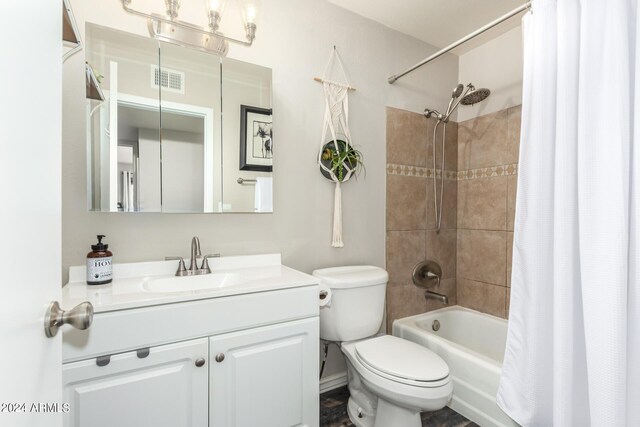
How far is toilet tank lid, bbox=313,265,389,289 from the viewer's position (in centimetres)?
159

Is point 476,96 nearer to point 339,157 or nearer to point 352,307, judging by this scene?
point 339,157

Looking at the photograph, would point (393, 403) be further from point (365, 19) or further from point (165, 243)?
point (365, 19)

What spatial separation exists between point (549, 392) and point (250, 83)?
191cm

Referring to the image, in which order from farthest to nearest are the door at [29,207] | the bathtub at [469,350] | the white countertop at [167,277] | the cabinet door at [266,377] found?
the bathtub at [469,350] < the cabinet door at [266,377] < the white countertop at [167,277] < the door at [29,207]

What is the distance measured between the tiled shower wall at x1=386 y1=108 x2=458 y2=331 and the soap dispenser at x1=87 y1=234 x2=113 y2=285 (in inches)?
62.7

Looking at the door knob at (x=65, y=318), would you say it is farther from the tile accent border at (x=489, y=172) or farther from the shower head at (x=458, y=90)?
the tile accent border at (x=489, y=172)

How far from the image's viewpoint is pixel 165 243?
1.46m

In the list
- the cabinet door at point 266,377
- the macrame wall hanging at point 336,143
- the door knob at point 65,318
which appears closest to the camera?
the door knob at point 65,318

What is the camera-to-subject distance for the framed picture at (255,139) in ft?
5.26

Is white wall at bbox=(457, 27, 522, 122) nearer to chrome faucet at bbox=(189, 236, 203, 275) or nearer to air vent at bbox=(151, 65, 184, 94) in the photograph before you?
air vent at bbox=(151, 65, 184, 94)

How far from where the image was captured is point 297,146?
5.87 feet

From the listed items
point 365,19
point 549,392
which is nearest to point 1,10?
point 549,392

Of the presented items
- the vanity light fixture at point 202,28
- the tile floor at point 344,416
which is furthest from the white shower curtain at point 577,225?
the vanity light fixture at point 202,28

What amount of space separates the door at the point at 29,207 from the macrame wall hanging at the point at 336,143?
53.9 inches
